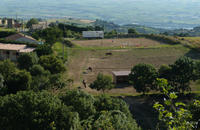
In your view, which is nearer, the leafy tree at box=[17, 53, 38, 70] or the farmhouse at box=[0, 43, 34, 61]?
the leafy tree at box=[17, 53, 38, 70]

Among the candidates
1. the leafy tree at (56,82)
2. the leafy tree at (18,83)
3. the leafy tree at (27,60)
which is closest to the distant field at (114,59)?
the leafy tree at (27,60)

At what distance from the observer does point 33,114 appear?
11.2m

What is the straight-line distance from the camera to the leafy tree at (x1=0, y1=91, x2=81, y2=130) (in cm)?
1113

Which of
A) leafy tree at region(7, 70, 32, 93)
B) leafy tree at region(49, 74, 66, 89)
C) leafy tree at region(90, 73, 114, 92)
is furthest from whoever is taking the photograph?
leafy tree at region(90, 73, 114, 92)

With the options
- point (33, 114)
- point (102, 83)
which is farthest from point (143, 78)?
point (33, 114)

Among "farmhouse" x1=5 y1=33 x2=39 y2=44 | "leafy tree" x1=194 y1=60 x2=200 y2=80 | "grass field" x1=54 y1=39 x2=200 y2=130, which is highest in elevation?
"farmhouse" x1=5 y1=33 x2=39 y2=44

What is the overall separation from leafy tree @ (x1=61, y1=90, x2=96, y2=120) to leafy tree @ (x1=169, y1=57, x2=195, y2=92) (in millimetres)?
8356

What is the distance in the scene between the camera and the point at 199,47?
38750 millimetres

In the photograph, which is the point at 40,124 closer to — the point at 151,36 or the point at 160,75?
the point at 160,75

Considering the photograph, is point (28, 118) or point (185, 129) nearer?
point (185, 129)

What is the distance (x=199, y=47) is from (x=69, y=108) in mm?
31519

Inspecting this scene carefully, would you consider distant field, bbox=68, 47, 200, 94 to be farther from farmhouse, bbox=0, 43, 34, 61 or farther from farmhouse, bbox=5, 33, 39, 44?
farmhouse, bbox=0, 43, 34, 61

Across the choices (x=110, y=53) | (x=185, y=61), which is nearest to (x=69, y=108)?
(x=185, y=61)

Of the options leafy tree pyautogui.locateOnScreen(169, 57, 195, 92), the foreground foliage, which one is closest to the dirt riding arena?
leafy tree pyautogui.locateOnScreen(169, 57, 195, 92)
